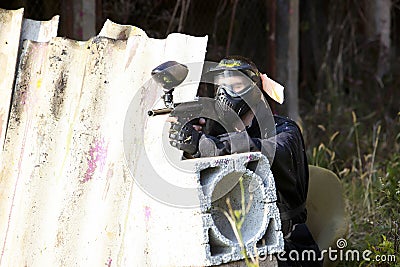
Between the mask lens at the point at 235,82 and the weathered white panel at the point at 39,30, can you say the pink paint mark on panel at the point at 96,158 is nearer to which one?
the mask lens at the point at 235,82

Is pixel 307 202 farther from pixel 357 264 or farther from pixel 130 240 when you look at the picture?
pixel 130 240

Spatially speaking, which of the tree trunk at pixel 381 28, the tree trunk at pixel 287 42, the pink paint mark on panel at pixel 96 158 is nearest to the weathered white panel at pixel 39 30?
the pink paint mark on panel at pixel 96 158

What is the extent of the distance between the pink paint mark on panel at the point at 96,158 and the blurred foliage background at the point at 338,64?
1.57 meters

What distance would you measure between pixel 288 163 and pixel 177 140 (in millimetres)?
911

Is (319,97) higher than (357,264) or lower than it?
higher

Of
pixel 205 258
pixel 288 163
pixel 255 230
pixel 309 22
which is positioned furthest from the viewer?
pixel 309 22

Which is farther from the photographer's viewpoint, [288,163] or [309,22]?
[309,22]

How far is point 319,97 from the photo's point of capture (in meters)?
8.17

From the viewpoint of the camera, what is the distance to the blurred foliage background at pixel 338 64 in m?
5.54

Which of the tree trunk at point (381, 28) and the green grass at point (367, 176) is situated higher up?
the tree trunk at point (381, 28)

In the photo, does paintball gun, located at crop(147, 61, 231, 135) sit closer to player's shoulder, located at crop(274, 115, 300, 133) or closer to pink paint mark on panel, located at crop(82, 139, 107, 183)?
pink paint mark on panel, located at crop(82, 139, 107, 183)

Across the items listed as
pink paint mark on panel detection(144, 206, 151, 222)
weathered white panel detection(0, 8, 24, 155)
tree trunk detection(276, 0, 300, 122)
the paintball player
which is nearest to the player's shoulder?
the paintball player

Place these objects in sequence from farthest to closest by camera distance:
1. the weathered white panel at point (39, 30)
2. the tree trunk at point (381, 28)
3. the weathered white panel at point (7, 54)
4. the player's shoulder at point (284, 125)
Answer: the tree trunk at point (381, 28) → the weathered white panel at point (39, 30) → the weathered white panel at point (7, 54) → the player's shoulder at point (284, 125)

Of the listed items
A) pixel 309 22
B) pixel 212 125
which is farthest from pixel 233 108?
pixel 309 22
